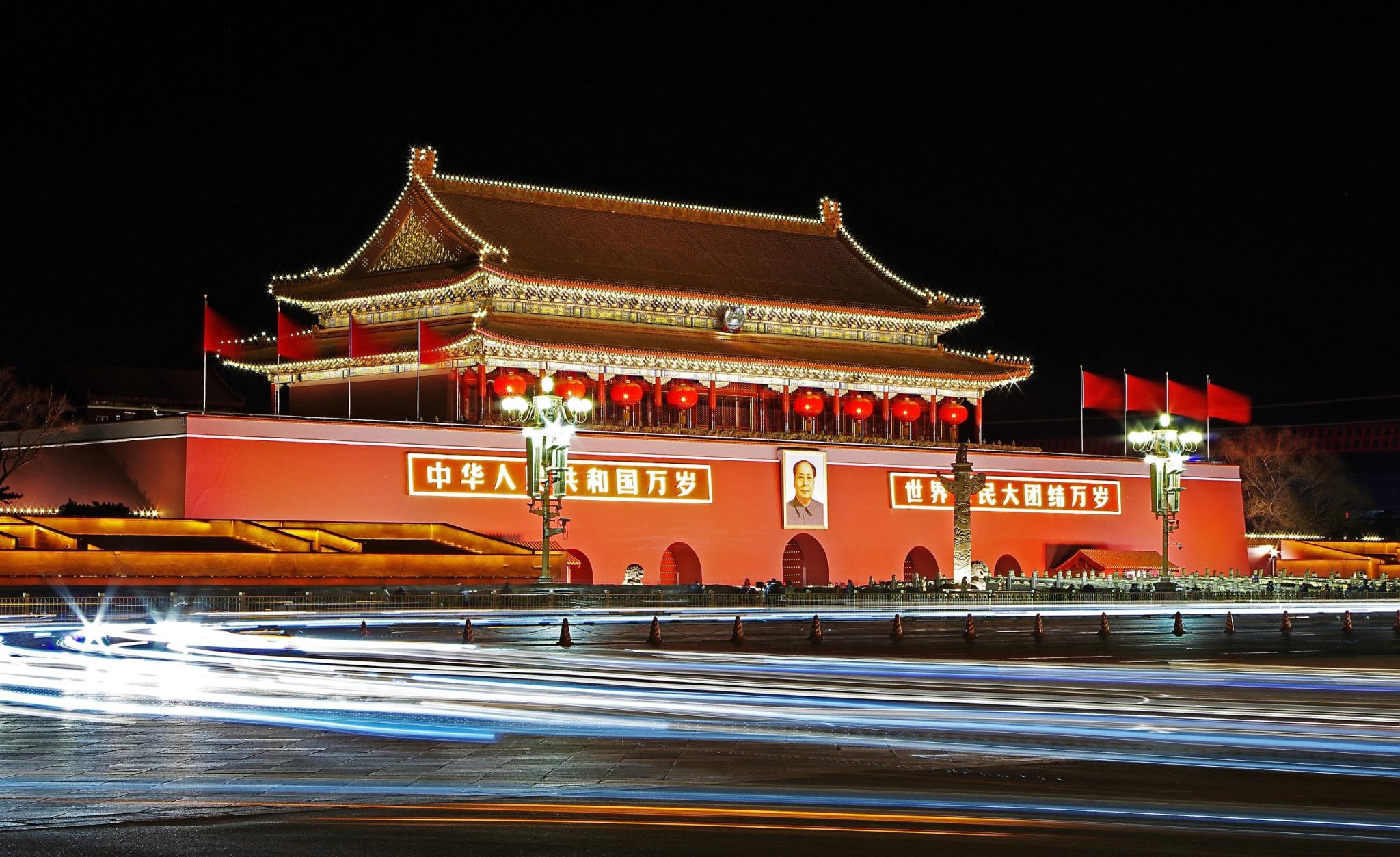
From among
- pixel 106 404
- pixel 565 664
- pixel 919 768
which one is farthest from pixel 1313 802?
pixel 106 404

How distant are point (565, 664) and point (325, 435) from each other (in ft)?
81.1

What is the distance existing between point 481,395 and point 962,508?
12823 millimetres

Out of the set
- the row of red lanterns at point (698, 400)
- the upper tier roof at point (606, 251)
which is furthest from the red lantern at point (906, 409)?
the upper tier roof at point (606, 251)

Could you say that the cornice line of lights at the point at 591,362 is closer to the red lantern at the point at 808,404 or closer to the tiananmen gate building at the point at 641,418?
the tiananmen gate building at the point at 641,418

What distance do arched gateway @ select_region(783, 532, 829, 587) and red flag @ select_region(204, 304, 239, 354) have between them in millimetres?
16132

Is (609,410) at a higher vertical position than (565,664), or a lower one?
higher

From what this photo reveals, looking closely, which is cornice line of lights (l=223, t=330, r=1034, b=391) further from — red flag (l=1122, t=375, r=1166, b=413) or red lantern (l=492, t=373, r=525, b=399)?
red flag (l=1122, t=375, r=1166, b=413)

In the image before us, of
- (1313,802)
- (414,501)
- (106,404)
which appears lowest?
(1313,802)

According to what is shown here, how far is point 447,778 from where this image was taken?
36.5 ft

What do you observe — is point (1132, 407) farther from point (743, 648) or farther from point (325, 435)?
point (743, 648)

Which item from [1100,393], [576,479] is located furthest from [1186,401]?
[576,479]

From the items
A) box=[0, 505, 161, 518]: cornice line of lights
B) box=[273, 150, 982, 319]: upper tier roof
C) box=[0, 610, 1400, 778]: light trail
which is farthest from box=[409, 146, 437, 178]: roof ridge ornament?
box=[0, 610, 1400, 778]: light trail

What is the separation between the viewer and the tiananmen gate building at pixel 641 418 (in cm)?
4378

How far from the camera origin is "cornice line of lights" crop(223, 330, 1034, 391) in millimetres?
47312
